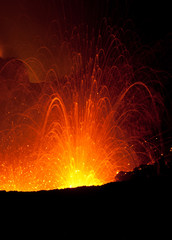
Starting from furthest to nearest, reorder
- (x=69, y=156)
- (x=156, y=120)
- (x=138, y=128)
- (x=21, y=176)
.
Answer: (x=138, y=128), (x=156, y=120), (x=69, y=156), (x=21, y=176)

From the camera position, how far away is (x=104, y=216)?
425 centimetres

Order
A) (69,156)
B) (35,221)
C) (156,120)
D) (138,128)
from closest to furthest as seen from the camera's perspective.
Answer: (35,221)
(69,156)
(156,120)
(138,128)

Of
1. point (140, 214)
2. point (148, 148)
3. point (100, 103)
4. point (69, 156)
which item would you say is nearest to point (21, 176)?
point (69, 156)

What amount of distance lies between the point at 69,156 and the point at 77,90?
5.79 metres

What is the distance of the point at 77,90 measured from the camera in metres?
16.8

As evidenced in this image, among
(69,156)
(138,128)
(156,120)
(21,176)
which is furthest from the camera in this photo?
(138,128)

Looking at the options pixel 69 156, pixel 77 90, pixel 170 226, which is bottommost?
pixel 170 226

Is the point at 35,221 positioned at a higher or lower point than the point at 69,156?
lower

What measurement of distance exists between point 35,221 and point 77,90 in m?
13.3

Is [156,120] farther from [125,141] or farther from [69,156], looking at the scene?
[69,156]

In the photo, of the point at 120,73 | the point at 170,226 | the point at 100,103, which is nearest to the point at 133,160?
the point at 100,103

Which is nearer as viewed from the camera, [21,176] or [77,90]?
[21,176]

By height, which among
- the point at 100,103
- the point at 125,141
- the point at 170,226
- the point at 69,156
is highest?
the point at 100,103

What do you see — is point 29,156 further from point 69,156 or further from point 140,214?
point 140,214
